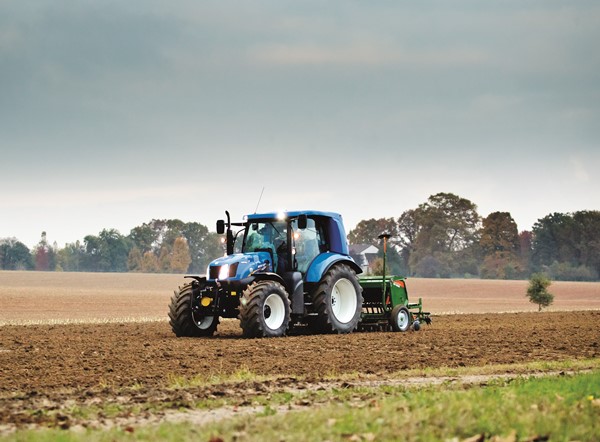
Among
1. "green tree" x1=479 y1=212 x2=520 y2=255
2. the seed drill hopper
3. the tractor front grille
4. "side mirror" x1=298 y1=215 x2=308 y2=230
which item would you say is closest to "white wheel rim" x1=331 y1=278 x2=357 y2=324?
the seed drill hopper

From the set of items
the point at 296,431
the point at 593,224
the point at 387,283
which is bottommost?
the point at 296,431

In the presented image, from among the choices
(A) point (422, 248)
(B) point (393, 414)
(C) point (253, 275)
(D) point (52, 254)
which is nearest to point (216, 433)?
(B) point (393, 414)

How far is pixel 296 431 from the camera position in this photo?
8.51 meters

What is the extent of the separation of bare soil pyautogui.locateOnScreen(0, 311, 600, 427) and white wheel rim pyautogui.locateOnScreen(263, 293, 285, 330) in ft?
1.58

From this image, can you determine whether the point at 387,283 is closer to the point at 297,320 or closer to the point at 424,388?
the point at 297,320

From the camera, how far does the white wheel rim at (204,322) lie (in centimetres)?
2139

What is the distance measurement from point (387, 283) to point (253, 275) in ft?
13.6

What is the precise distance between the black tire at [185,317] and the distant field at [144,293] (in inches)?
793

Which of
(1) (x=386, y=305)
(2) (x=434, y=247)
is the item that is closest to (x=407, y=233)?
(2) (x=434, y=247)

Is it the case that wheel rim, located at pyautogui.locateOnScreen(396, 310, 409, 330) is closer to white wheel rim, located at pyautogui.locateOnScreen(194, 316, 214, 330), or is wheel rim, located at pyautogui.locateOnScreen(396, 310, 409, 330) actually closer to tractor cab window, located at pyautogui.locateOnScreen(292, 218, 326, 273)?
tractor cab window, located at pyautogui.locateOnScreen(292, 218, 326, 273)

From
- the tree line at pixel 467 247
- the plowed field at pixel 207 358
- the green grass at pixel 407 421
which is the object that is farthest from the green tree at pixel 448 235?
the green grass at pixel 407 421

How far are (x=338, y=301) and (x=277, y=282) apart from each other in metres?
2.17

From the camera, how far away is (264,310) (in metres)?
20.7

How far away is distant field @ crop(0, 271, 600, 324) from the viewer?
46438 millimetres
